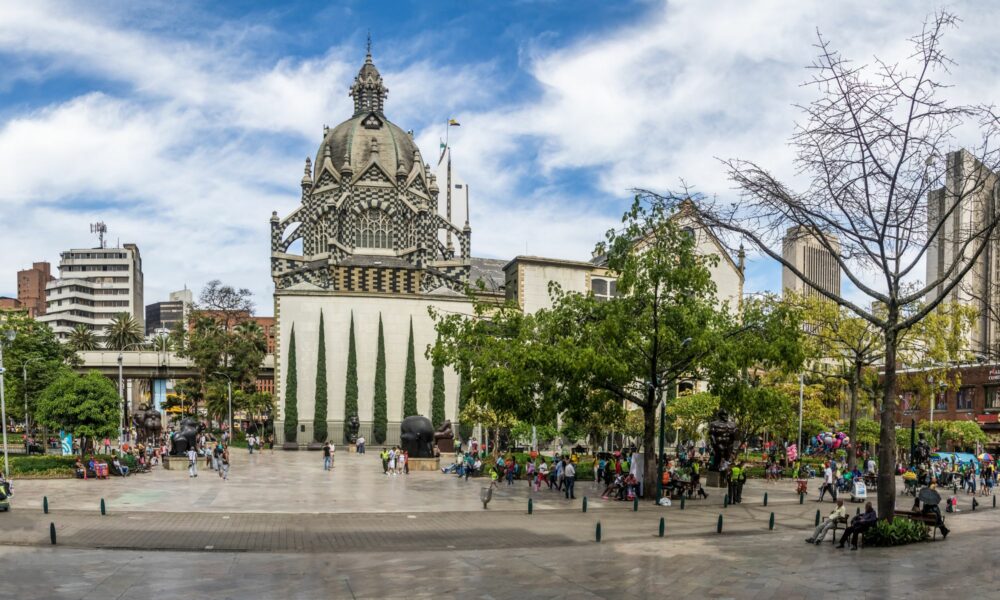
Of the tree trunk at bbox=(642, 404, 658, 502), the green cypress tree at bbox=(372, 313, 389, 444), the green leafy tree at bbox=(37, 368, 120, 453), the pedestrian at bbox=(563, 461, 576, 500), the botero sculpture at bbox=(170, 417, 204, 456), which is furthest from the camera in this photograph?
the green cypress tree at bbox=(372, 313, 389, 444)

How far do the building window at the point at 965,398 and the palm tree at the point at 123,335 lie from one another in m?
97.2

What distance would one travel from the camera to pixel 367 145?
93.8 meters

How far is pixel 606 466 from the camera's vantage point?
34094 millimetres

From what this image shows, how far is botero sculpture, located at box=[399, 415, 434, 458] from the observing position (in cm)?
4591

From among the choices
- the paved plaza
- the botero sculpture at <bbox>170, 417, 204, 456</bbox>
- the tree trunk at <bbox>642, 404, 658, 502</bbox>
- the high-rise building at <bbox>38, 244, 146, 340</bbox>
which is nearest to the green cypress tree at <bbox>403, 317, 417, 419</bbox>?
the botero sculpture at <bbox>170, 417, 204, 456</bbox>

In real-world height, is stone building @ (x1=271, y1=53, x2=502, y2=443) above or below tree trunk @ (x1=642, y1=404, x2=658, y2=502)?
above

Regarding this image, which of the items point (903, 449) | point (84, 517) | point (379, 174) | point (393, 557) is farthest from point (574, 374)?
point (379, 174)

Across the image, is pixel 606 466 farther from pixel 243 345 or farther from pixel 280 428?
pixel 243 345

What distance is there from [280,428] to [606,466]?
141 feet

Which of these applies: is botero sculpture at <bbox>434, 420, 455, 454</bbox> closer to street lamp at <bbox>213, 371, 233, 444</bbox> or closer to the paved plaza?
street lamp at <bbox>213, 371, 233, 444</bbox>

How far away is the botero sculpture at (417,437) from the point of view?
45906 mm

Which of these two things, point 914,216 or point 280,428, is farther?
point 280,428

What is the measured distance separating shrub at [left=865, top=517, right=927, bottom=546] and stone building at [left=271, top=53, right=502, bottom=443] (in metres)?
50.6

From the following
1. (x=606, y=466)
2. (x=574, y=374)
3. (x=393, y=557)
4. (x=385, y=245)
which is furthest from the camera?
(x=385, y=245)
